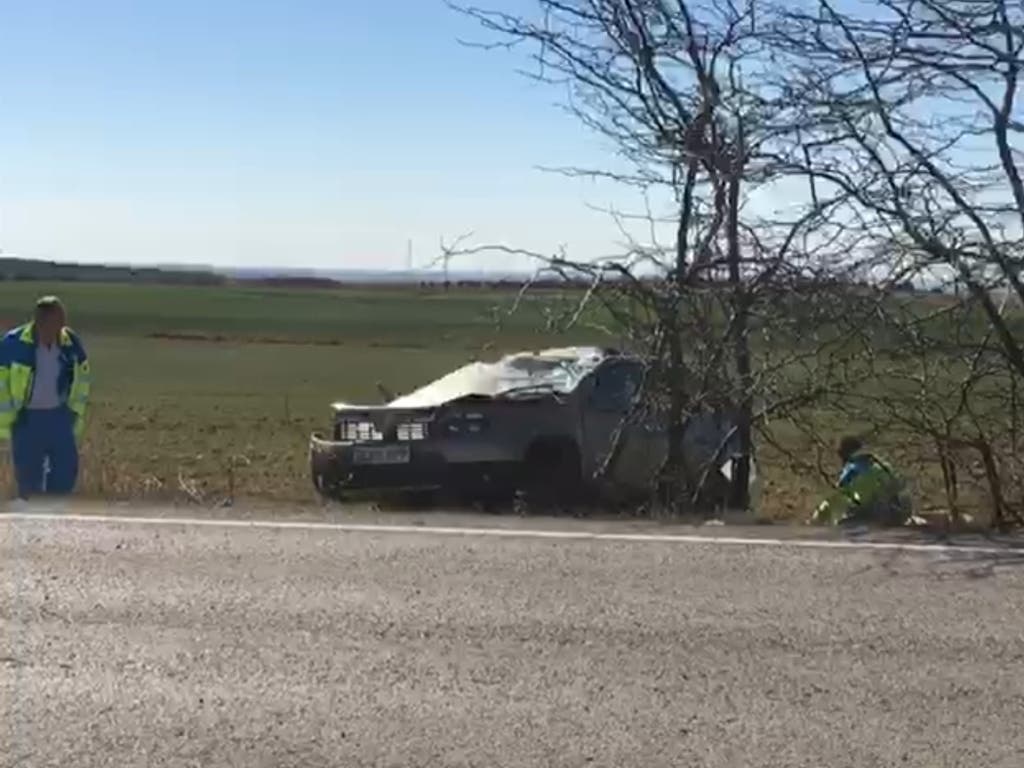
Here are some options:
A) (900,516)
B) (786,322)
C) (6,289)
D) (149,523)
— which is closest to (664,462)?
(786,322)

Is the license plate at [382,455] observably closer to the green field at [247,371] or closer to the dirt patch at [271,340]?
the green field at [247,371]

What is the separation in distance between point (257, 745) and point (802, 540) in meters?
4.00

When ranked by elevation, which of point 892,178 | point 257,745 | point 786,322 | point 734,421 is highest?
point 892,178

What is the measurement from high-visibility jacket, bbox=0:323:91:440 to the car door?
4.00 metres

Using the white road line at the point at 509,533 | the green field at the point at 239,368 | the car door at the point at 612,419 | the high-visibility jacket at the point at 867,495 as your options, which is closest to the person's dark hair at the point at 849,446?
the high-visibility jacket at the point at 867,495

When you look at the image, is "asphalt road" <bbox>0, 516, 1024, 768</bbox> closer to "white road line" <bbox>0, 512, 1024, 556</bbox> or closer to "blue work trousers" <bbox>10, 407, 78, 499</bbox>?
"white road line" <bbox>0, 512, 1024, 556</bbox>

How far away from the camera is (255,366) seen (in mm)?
43125

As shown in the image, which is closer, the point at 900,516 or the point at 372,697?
the point at 372,697

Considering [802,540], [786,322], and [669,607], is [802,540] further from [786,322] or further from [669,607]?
[786,322]

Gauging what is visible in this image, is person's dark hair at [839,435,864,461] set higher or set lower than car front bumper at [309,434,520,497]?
higher

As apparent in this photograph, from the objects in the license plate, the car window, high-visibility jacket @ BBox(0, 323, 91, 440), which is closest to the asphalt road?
high-visibility jacket @ BBox(0, 323, 91, 440)

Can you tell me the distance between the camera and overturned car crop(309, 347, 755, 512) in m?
11.1

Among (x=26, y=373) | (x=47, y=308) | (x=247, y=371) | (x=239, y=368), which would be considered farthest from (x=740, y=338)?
(x=239, y=368)

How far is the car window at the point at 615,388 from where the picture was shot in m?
11.3
